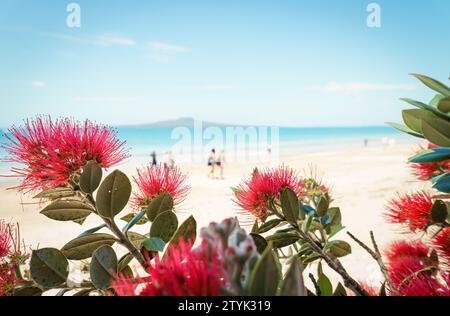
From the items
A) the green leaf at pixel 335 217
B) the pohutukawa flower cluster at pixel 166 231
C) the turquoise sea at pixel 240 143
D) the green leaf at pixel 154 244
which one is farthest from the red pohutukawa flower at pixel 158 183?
the turquoise sea at pixel 240 143

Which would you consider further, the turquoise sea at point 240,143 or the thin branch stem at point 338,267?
the turquoise sea at point 240,143

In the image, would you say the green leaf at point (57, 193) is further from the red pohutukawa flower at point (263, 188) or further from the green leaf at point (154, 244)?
the red pohutukawa flower at point (263, 188)

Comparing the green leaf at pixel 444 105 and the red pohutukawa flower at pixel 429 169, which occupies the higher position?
the green leaf at pixel 444 105

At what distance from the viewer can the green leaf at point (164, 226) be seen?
0.44m

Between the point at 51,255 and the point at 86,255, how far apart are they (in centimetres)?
7

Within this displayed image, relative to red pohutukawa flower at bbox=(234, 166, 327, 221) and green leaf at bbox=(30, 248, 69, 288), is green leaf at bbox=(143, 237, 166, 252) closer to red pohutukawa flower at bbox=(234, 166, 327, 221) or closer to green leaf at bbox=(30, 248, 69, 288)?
green leaf at bbox=(30, 248, 69, 288)

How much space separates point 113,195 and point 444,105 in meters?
0.41

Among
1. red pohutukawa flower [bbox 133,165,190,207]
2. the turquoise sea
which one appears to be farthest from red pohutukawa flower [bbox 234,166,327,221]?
the turquoise sea

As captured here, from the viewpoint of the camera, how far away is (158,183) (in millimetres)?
614

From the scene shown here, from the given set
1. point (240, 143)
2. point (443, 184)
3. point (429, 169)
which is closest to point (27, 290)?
point (443, 184)

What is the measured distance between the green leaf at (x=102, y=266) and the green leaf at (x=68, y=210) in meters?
0.11

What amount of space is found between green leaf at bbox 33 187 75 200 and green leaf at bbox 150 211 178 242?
15cm
